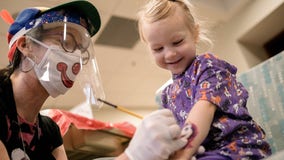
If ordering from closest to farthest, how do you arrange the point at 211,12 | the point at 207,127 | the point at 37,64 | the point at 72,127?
the point at 207,127
the point at 37,64
the point at 72,127
the point at 211,12

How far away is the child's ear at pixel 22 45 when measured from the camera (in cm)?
118

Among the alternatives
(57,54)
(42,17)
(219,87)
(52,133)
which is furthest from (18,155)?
(219,87)

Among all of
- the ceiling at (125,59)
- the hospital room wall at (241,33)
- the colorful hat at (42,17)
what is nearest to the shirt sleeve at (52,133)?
the colorful hat at (42,17)

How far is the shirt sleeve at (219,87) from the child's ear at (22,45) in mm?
670

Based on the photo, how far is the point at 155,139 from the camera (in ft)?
2.22

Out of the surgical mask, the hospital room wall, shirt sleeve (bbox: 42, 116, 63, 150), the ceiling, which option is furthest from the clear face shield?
the hospital room wall

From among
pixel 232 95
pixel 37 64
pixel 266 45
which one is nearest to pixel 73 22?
pixel 37 64

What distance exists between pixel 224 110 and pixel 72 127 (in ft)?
3.91

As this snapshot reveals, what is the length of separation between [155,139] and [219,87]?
32 centimetres

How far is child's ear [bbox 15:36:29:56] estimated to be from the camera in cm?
118

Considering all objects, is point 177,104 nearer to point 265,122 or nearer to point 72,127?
point 265,122

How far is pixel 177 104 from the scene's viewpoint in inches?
40.2

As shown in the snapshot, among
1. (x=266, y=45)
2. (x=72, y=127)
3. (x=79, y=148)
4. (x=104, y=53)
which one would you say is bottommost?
(x=79, y=148)

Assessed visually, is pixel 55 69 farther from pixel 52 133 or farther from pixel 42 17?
pixel 52 133
